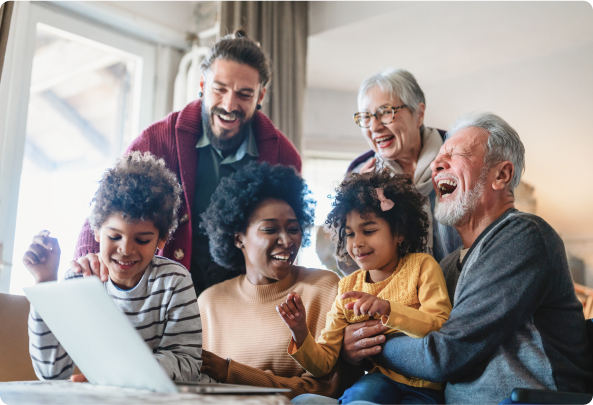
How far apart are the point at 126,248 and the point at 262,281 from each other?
0.51 meters

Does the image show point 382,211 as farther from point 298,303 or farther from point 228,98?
point 228,98

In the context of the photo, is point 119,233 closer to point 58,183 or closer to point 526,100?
point 58,183

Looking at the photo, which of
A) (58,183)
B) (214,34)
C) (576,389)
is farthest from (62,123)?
(576,389)

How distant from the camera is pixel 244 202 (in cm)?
186

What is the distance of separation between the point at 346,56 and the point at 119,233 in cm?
320

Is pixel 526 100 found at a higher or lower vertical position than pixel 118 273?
higher

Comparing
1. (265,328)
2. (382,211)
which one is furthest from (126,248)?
(382,211)

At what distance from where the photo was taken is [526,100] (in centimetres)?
446

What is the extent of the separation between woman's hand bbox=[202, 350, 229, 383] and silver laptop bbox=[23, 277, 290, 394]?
1.63ft

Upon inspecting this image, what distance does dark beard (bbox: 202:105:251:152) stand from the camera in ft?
7.02

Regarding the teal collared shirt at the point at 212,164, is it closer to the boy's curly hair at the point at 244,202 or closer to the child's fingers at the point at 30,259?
the boy's curly hair at the point at 244,202

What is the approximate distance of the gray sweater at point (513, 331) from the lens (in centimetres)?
129

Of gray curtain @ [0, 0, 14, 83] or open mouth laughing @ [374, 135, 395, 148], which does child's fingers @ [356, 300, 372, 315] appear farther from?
gray curtain @ [0, 0, 14, 83]

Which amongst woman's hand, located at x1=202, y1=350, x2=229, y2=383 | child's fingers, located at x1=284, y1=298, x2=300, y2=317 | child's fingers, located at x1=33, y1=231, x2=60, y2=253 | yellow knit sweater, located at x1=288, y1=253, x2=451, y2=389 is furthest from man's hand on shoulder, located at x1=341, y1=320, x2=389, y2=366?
child's fingers, located at x1=33, y1=231, x2=60, y2=253
